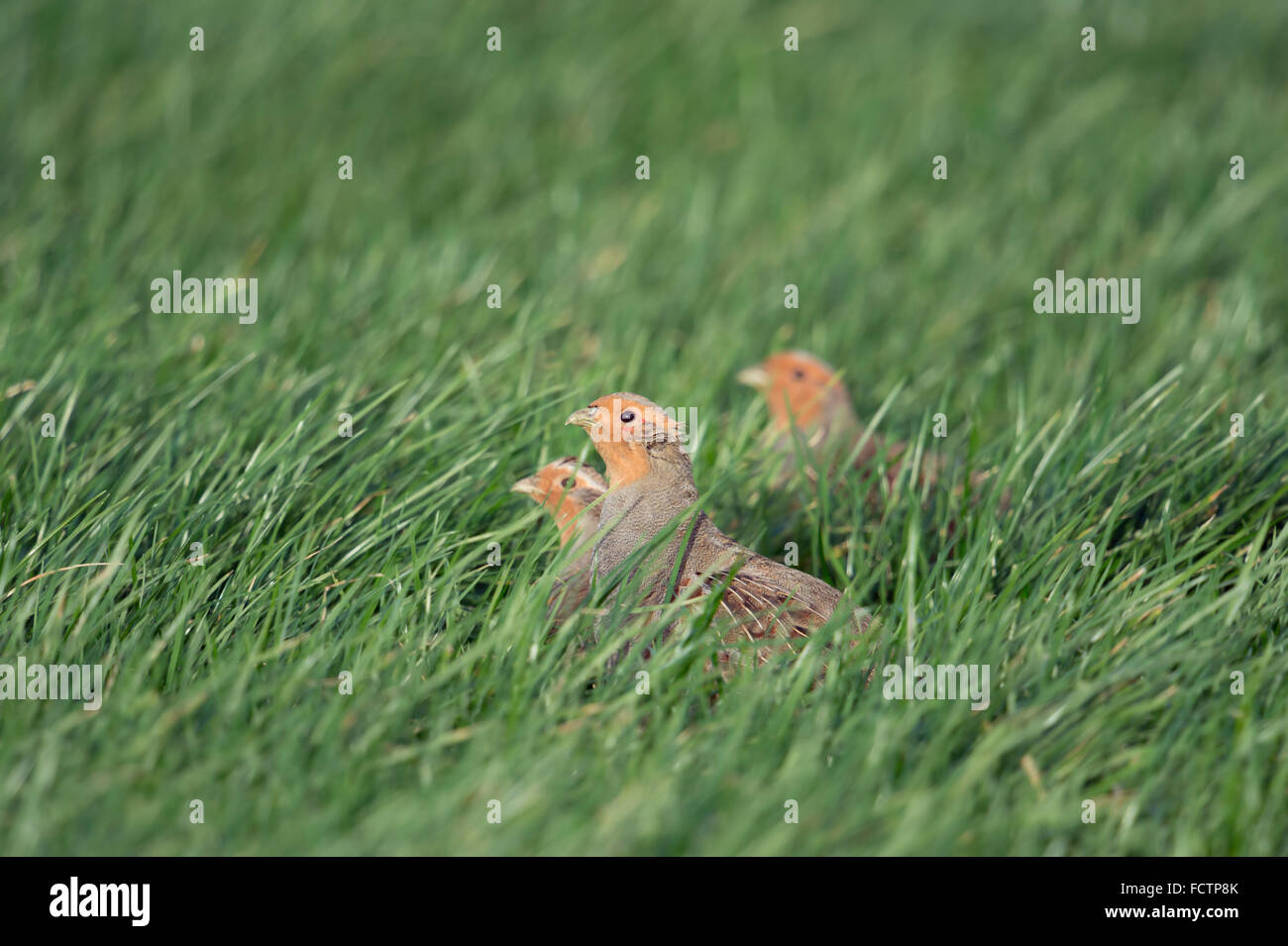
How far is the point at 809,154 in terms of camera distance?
7418 millimetres

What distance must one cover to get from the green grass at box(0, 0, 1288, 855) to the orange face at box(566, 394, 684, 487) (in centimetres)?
32

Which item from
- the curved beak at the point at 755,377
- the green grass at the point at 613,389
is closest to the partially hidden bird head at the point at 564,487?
the green grass at the point at 613,389

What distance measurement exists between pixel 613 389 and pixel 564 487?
102cm

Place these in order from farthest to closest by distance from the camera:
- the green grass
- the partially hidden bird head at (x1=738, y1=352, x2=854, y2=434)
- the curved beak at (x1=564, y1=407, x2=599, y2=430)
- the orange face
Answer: the partially hidden bird head at (x1=738, y1=352, x2=854, y2=434)
the curved beak at (x1=564, y1=407, x2=599, y2=430)
the orange face
the green grass

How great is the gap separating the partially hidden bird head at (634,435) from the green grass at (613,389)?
0.34 m

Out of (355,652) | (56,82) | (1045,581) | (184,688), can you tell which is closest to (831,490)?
(1045,581)

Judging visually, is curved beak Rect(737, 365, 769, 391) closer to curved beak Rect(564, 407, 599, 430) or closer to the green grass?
the green grass

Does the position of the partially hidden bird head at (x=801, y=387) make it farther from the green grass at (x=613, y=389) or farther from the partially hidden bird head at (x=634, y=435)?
the partially hidden bird head at (x=634, y=435)

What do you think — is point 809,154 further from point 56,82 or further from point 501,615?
point 501,615

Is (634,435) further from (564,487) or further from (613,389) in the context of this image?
(613,389)

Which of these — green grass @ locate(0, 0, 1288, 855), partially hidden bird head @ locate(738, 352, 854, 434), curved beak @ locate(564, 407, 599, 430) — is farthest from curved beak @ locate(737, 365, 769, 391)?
curved beak @ locate(564, 407, 599, 430)

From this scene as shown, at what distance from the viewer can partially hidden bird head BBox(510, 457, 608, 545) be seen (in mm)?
3918

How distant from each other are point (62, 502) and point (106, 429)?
438 mm

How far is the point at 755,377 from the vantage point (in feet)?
17.5
